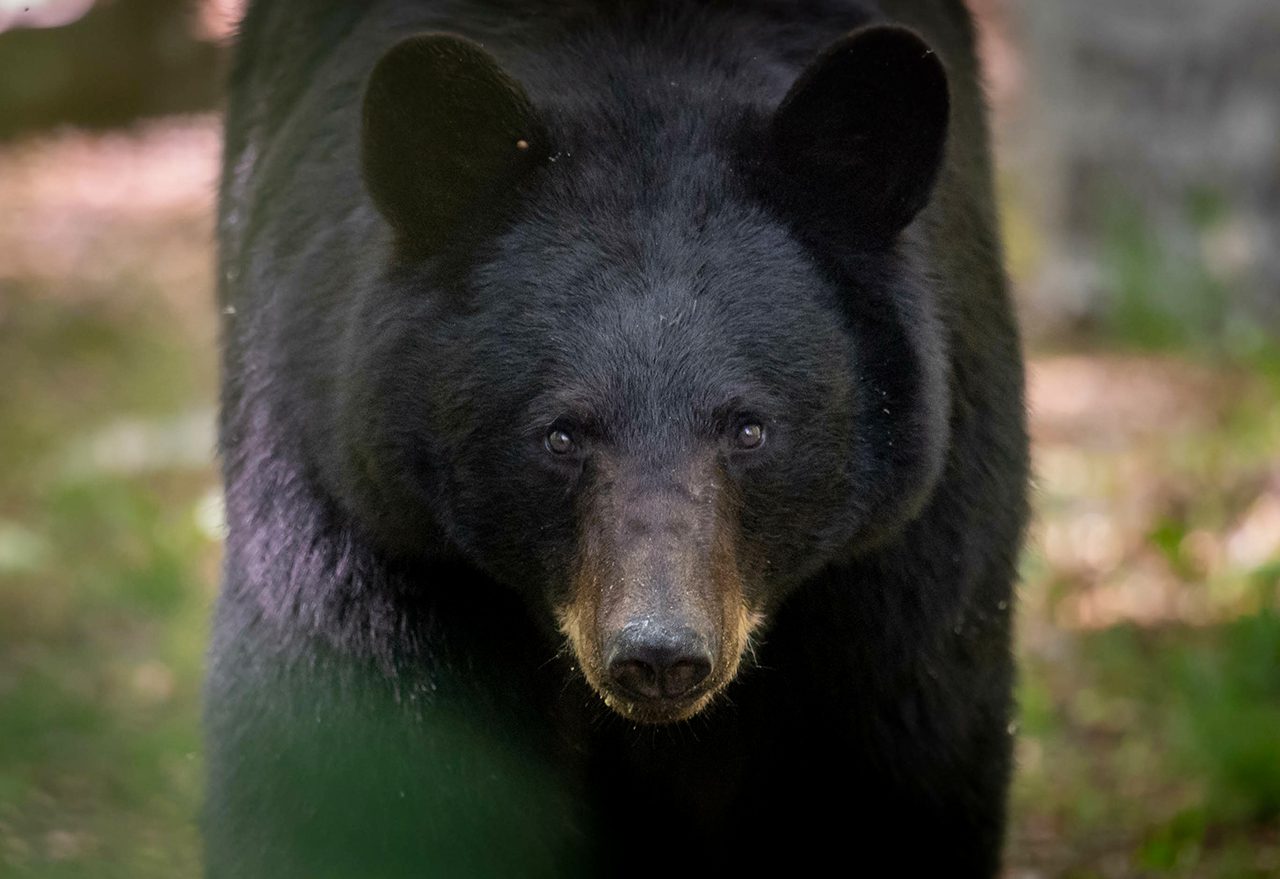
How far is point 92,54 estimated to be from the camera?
12.7 metres

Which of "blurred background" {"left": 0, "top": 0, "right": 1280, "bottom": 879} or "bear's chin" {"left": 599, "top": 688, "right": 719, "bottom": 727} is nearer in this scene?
"bear's chin" {"left": 599, "top": 688, "right": 719, "bottom": 727}

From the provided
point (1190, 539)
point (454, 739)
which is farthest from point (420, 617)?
point (1190, 539)

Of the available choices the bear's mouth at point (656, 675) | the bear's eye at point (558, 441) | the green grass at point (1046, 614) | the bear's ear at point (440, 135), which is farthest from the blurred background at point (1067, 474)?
the bear's ear at point (440, 135)

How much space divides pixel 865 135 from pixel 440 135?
70cm

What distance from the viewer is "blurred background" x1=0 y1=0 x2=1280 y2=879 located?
4.68 m

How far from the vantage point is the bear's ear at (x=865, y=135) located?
2.92m

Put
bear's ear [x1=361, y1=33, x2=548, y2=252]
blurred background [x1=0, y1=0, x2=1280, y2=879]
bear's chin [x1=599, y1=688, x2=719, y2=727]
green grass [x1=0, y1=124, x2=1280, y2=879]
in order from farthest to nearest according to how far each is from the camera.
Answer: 1. blurred background [x1=0, y1=0, x2=1280, y2=879]
2. green grass [x1=0, y1=124, x2=1280, y2=879]
3. bear's ear [x1=361, y1=33, x2=548, y2=252]
4. bear's chin [x1=599, y1=688, x2=719, y2=727]

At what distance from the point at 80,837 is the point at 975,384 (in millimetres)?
2280

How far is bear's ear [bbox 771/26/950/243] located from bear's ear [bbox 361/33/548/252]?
0.43 meters

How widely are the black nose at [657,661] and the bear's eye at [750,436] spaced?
40cm

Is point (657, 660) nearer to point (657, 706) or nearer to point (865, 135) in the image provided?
point (657, 706)

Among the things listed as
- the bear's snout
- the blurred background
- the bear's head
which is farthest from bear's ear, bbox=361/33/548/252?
the blurred background

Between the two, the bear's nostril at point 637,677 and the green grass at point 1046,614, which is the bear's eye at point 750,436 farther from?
the green grass at point 1046,614

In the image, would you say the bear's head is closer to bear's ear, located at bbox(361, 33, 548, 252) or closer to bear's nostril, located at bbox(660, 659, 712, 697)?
bear's ear, located at bbox(361, 33, 548, 252)
